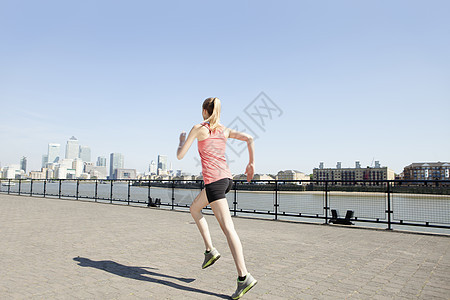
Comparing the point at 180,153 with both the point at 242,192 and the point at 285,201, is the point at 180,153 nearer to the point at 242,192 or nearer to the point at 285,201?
the point at 285,201

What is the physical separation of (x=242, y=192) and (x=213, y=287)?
8368 millimetres

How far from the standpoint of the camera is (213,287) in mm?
3334

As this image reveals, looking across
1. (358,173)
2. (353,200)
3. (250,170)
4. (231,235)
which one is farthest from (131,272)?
(358,173)

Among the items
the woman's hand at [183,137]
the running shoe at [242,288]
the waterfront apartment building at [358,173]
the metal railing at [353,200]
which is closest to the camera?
the running shoe at [242,288]

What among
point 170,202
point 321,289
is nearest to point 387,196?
point 321,289

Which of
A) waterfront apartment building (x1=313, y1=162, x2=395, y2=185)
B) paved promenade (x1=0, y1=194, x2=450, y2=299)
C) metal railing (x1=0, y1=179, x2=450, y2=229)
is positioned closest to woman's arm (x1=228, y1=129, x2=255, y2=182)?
paved promenade (x1=0, y1=194, x2=450, y2=299)

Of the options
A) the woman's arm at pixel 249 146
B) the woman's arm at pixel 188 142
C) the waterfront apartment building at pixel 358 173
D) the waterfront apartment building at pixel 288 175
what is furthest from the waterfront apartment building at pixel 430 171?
the woman's arm at pixel 188 142

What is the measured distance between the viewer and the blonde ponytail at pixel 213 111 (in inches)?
129

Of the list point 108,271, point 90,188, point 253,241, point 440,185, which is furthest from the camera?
point 90,188

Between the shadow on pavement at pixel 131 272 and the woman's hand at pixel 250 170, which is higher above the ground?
Answer: the woman's hand at pixel 250 170

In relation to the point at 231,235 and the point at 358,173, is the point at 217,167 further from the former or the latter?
the point at 358,173

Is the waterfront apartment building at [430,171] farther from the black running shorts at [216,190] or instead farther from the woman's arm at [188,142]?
the woman's arm at [188,142]

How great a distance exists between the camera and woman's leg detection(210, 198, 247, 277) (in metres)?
3.03

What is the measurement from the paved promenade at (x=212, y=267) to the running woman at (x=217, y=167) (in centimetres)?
43
